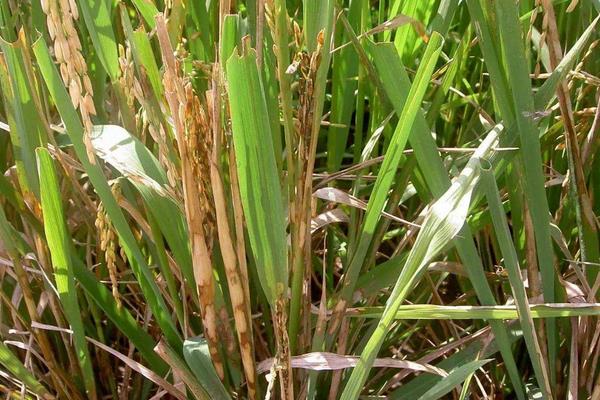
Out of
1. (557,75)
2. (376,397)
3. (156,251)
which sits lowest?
(376,397)

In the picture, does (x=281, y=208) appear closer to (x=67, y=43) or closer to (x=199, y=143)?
(x=199, y=143)

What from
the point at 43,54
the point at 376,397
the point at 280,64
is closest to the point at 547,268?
the point at 376,397

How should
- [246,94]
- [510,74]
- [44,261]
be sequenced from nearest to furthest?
[246,94] → [510,74] → [44,261]

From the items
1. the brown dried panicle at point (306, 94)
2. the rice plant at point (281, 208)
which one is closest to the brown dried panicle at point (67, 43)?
the rice plant at point (281, 208)

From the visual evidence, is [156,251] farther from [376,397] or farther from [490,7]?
[490,7]

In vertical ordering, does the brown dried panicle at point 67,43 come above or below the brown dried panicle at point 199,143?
above

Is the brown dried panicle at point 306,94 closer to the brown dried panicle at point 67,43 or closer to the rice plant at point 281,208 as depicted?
the rice plant at point 281,208

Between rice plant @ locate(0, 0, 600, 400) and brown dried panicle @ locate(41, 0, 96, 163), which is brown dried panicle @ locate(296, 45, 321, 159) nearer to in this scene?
rice plant @ locate(0, 0, 600, 400)

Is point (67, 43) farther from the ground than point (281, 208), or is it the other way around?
point (67, 43)

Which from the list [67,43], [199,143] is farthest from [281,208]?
[67,43]
